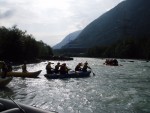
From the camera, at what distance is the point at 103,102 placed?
2184 centimetres

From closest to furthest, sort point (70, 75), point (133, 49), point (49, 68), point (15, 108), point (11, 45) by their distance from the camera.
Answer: point (15, 108), point (49, 68), point (70, 75), point (11, 45), point (133, 49)

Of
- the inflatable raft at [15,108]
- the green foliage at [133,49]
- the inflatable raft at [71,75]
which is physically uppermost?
the green foliage at [133,49]

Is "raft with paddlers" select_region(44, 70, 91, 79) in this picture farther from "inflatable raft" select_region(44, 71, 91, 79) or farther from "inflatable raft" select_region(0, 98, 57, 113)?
"inflatable raft" select_region(0, 98, 57, 113)

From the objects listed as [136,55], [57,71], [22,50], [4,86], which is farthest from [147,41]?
[4,86]

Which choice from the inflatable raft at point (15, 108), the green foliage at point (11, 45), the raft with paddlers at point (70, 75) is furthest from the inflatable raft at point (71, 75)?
the green foliage at point (11, 45)

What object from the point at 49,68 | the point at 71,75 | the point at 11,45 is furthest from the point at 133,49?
the point at 49,68

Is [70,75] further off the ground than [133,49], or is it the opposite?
[133,49]

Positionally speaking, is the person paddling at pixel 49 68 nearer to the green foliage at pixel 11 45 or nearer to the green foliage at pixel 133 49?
the green foliage at pixel 11 45

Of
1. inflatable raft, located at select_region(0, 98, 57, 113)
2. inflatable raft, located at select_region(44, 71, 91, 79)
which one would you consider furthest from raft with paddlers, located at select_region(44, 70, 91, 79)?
inflatable raft, located at select_region(0, 98, 57, 113)

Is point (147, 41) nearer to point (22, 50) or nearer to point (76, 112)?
point (22, 50)

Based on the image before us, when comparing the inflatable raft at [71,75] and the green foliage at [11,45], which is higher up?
the green foliage at [11,45]

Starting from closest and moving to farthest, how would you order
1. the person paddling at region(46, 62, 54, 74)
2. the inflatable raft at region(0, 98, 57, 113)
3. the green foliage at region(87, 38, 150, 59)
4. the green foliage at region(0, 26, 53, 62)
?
the inflatable raft at region(0, 98, 57, 113) → the person paddling at region(46, 62, 54, 74) → the green foliage at region(0, 26, 53, 62) → the green foliage at region(87, 38, 150, 59)

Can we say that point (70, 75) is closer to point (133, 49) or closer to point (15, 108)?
point (15, 108)

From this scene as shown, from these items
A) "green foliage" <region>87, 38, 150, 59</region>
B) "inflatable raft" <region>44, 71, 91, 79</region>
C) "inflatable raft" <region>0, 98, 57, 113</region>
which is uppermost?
"green foliage" <region>87, 38, 150, 59</region>
